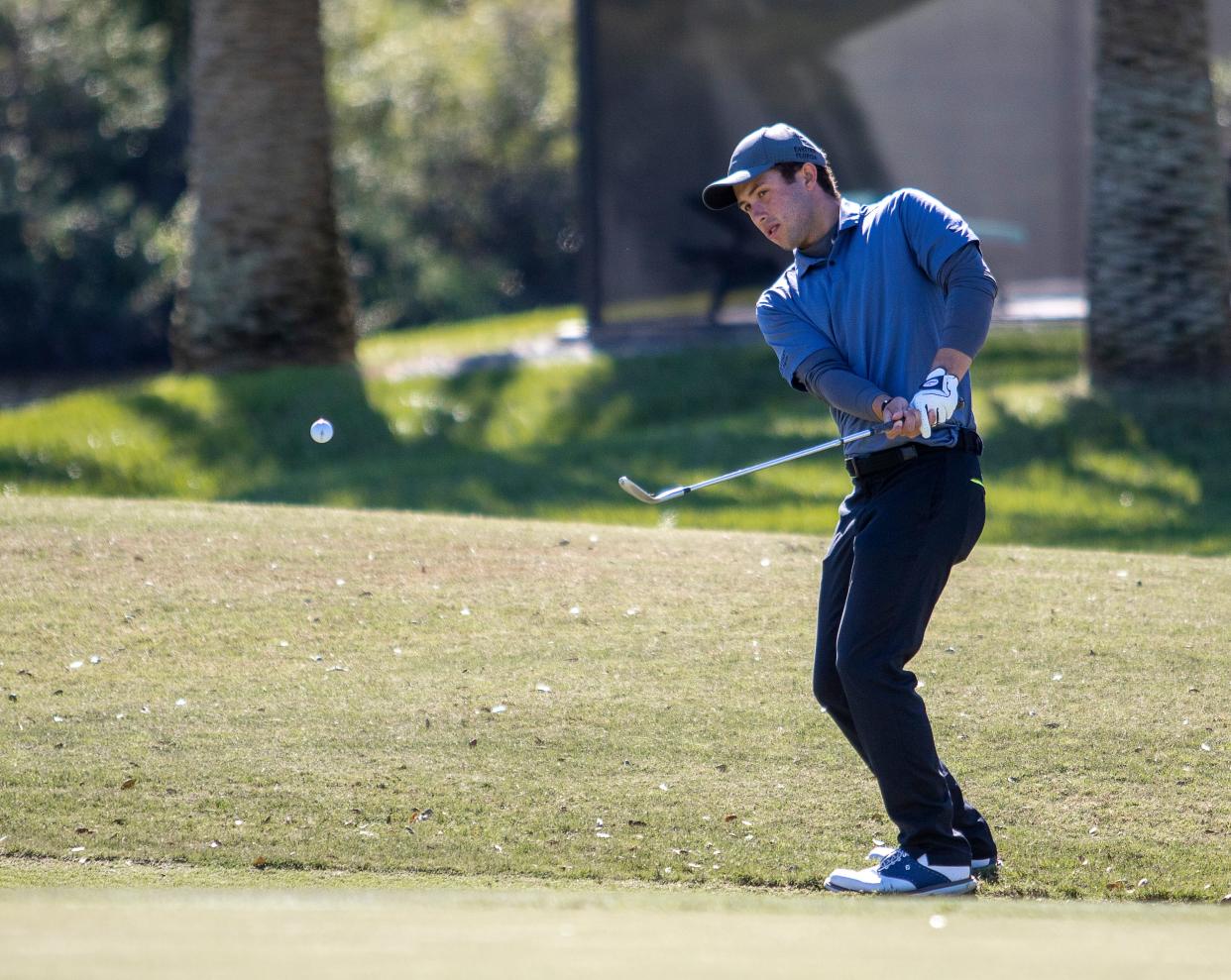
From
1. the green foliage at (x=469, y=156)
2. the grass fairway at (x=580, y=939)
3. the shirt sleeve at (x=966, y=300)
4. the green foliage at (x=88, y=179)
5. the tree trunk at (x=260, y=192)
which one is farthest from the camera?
the green foliage at (x=469, y=156)

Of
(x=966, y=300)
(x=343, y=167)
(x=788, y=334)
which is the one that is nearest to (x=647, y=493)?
(x=788, y=334)

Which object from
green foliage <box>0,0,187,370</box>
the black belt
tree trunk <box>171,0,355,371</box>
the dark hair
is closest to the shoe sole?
the black belt

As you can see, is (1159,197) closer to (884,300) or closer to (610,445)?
(610,445)

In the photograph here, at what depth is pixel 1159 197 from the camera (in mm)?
11914

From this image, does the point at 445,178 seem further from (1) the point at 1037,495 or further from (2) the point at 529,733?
(2) the point at 529,733

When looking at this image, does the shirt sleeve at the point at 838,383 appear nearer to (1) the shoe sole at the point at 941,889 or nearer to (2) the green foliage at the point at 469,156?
(1) the shoe sole at the point at 941,889

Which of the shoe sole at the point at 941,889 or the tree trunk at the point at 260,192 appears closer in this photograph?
the shoe sole at the point at 941,889

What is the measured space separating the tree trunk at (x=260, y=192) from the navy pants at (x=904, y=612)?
9780 mm

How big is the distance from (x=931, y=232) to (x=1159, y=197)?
26.5ft

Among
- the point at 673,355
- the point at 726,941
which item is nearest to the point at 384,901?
the point at 726,941

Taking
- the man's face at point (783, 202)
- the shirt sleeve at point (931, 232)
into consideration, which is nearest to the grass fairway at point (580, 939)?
the shirt sleeve at point (931, 232)

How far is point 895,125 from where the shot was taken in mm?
19312

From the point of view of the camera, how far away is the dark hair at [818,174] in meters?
Answer: 4.70

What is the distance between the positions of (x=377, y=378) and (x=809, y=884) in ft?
30.7
